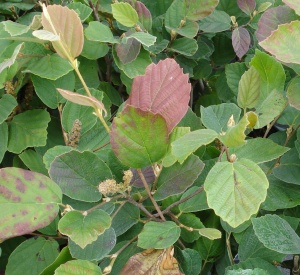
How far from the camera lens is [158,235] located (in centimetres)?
60

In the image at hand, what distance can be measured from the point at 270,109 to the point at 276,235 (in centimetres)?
18

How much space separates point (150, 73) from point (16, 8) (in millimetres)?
530

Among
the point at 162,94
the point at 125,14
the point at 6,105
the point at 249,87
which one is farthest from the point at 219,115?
the point at 6,105

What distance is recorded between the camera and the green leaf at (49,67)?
0.79 meters

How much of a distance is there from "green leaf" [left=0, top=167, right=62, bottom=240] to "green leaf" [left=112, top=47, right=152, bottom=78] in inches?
12.3

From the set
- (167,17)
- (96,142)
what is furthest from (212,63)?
(96,142)

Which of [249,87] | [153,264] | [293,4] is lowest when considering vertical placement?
[153,264]

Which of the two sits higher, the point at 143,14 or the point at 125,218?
the point at 143,14

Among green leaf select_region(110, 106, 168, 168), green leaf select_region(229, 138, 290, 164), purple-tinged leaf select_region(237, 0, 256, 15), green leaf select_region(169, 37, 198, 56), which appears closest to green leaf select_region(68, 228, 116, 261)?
green leaf select_region(110, 106, 168, 168)

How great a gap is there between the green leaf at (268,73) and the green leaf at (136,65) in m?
0.22

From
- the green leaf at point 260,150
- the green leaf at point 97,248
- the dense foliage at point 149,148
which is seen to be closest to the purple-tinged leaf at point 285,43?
the dense foliage at point 149,148

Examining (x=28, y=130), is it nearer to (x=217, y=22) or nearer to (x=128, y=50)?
(x=128, y=50)

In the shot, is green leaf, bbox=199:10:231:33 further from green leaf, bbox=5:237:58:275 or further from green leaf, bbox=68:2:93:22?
green leaf, bbox=5:237:58:275

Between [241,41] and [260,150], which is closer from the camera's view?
[260,150]
